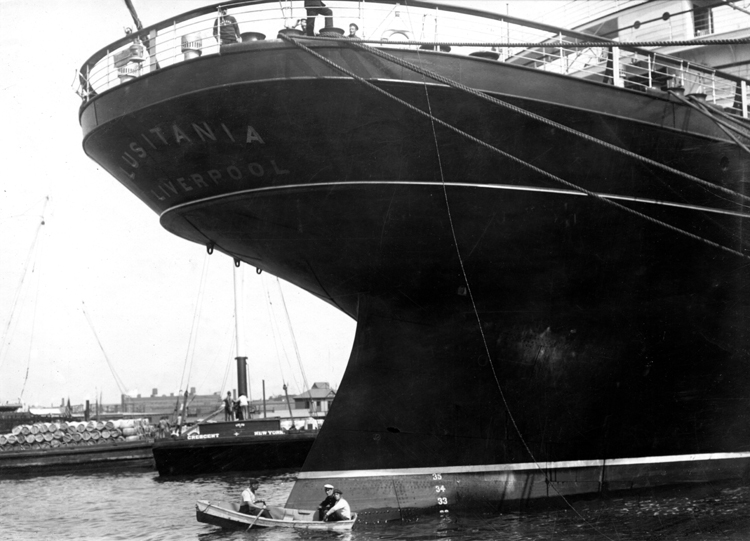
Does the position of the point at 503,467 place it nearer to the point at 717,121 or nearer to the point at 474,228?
the point at 474,228

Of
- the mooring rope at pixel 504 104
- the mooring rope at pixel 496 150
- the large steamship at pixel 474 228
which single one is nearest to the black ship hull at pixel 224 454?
the large steamship at pixel 474 228

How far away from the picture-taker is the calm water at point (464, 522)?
11.5 m

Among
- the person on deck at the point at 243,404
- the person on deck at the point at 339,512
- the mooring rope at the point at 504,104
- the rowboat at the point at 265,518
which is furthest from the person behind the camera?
the person on deck at the point at 243,404

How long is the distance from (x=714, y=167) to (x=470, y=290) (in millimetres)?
4252

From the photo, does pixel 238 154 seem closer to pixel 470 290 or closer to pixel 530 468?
pixel 470 290

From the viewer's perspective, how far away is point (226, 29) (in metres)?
11.5

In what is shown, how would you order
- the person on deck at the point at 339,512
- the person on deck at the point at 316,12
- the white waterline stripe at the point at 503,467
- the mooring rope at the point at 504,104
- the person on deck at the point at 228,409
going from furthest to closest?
1. the person on deck at the point at 228,409
2. the white waterline stripe at the point at 503,467
3. the person on deck at the point at 339,512
4. the person on deck at the point at 316,12
5. the mooring rope at the point at 504,104

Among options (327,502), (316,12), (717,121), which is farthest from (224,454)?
(717,121)

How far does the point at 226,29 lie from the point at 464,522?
7915 millimetres

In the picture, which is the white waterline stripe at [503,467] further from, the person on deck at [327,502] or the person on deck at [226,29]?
the person on deck at [226,29]

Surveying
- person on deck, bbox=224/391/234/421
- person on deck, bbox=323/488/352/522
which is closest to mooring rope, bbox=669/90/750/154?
person on deck, bbox=323/488/352/522

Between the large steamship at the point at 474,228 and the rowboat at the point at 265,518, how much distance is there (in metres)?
0.36

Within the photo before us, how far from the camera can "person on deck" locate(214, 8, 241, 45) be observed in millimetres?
11477

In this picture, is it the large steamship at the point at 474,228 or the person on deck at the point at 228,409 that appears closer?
the large steamship at the point at 474,228
